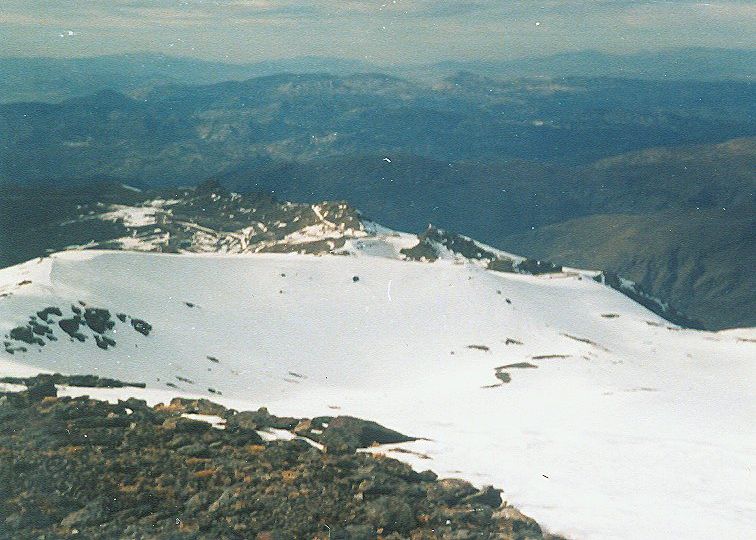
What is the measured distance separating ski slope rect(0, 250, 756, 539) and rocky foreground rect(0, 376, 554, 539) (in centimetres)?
329

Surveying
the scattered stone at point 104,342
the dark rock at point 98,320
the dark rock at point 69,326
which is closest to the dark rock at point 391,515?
the scattered stone at point 104,342

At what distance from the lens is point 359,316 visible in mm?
102500

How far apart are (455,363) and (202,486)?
218ft

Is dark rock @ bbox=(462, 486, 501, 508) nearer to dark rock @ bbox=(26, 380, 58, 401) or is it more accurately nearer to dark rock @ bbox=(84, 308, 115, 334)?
dark rock @ bbox=(26, 380, 58, 401)

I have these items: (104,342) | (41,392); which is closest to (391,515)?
(41,392)

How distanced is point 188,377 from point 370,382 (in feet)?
66.3

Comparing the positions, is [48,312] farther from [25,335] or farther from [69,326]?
[25,335]

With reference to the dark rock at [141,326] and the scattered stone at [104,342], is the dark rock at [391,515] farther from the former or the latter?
the dark rock at [141,326]

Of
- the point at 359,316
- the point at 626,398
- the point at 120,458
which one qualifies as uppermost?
the point at 120,458

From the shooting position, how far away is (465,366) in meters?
86.8

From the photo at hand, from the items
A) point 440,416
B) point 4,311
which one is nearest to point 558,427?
point 440,416

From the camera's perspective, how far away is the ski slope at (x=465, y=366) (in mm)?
31000

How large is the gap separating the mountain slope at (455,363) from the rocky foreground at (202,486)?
11.2 feet

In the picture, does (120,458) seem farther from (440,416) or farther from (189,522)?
(440,416)
